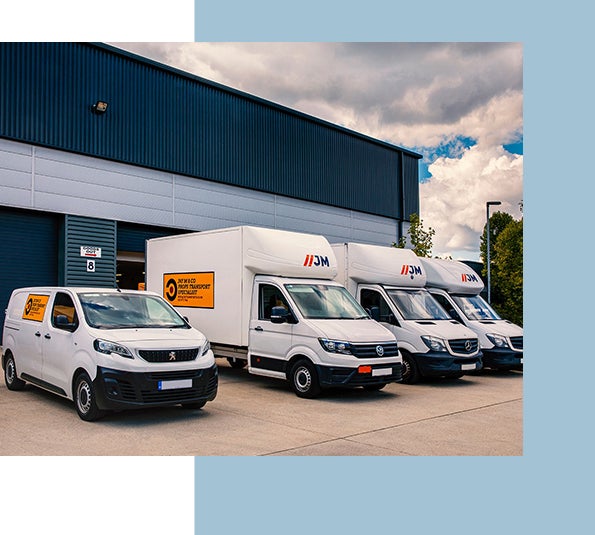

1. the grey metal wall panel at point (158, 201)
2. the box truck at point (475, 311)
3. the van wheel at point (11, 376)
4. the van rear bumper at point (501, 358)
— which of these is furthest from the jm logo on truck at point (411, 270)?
the grey metal wall panel at point (158, 201)

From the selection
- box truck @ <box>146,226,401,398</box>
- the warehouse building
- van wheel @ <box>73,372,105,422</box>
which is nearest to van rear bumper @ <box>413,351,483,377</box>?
box truck @ <box>146,226,401,398</box>

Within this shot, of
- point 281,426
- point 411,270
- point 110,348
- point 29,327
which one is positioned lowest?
point 281,426

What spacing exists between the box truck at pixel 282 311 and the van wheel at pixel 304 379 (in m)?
0.02

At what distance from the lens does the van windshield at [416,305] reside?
13.4 m

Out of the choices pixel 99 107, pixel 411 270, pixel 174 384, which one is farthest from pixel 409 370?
pixel 99 107

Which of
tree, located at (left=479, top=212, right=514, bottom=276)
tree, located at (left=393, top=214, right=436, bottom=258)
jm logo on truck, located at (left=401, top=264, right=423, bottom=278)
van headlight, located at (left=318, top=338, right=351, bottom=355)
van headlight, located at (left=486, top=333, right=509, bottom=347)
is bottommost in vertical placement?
van headlight, located at (left=486, top=333, right=509, bottom=347)

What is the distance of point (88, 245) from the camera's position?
18.6 meters

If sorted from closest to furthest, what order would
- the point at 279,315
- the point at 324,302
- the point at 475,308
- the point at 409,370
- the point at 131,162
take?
the point at 279,315
the point at 324,302
the point at 409,370
the point at 475,308
the point at 131,162

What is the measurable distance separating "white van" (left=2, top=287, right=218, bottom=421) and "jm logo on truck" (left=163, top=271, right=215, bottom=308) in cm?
271

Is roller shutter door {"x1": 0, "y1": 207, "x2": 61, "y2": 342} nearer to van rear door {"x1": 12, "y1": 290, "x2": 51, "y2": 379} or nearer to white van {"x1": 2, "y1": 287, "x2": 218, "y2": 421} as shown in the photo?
van rear door {"x1": 12, "y1": 290, "x2": 51, "y2": 379}

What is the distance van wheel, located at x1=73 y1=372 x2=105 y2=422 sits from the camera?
831cm

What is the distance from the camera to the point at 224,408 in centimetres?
980

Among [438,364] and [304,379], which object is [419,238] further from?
[304,379]

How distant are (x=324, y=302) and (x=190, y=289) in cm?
324
